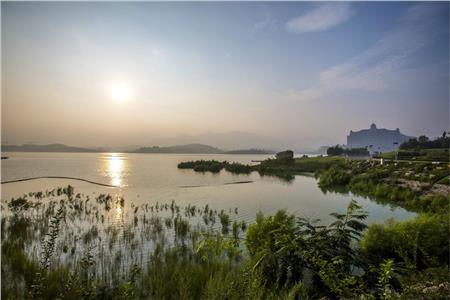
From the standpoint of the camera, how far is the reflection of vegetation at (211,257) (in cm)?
427

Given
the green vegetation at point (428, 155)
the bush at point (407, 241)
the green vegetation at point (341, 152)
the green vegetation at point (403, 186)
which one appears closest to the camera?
the bush at point (407, 241)

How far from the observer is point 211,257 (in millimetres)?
8508

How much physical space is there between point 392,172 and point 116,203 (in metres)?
34.0

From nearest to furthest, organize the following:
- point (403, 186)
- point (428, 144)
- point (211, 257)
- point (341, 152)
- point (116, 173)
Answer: point (211, 257) < point (403, 186) < point (116, 173) < point (428, 144) < point (341, 152)

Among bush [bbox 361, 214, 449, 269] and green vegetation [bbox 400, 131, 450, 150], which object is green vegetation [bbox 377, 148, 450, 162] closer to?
green vegetation [bbox 400, 131, 450, 150]

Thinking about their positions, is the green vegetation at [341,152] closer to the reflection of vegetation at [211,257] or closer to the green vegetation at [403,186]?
the green vegetation at [403,186]

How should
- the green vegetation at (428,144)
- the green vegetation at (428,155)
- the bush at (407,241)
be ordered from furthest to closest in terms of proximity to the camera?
the green vegetation at (428,144)
the green vegetation at (428,155)
the bush at (407,241)

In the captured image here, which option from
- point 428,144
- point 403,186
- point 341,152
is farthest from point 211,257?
point 341,152

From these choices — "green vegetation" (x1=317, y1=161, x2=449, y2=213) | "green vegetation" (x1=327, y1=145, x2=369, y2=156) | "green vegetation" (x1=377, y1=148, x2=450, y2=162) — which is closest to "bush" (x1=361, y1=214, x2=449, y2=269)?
"green vegetation" (x1=317, y1=161, x2=449, y2=213)

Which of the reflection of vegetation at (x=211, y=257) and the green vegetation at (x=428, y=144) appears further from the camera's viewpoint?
the green vegetation at (x=428, y=144)

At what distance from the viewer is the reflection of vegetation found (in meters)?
4.27

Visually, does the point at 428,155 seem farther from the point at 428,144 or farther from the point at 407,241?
the point at 407,241

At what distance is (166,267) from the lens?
7.10 metres

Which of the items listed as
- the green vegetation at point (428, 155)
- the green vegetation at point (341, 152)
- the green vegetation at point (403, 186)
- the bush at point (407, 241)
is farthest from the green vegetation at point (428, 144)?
the bush at point (407, 241)
